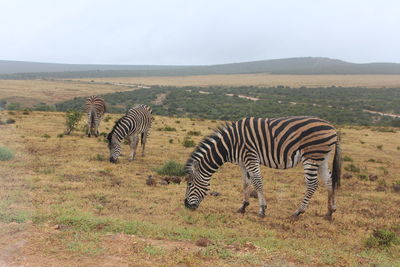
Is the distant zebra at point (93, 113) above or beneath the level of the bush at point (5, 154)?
above

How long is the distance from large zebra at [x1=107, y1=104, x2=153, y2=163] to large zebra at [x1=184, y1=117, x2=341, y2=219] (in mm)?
6112

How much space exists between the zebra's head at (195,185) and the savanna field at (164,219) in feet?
0.86

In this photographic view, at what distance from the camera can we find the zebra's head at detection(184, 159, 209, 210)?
8.66 metres

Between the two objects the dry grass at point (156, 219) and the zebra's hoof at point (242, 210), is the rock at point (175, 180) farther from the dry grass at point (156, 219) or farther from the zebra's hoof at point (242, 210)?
the zebra's hoof at point (242, 210)

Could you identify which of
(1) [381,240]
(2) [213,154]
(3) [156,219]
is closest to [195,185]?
(2) [213,154]

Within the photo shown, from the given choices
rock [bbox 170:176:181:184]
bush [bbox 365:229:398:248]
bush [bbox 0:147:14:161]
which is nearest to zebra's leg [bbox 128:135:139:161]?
rock [bbox 170:176:181:184]

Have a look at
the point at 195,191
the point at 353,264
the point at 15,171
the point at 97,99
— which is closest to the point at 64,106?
the point at 97,99

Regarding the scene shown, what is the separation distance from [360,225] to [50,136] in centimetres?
1620

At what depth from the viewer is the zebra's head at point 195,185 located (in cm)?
866

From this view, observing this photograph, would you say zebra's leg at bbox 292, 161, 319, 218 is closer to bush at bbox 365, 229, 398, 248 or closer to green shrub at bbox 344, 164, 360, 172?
bush at bbox 365, 229, 398, 248

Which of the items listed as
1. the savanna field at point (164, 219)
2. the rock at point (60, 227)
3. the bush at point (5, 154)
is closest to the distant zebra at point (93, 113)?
the savanna field at point (164, 219)

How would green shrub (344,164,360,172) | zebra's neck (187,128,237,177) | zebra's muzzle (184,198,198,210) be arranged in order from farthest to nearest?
green shrub (344,164,360,172) < zebra's muzzle (184,198,198,210) < zebra's neck (187,128,237,177)

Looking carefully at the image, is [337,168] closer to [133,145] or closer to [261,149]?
[261,149]

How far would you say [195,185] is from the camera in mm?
8711
